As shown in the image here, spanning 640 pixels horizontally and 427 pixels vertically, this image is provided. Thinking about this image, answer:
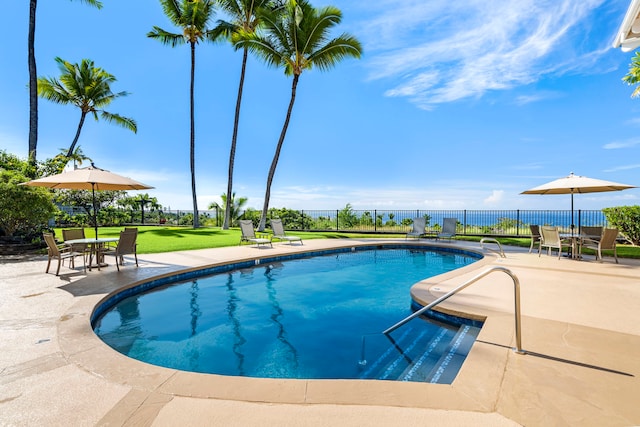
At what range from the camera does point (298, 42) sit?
1508cm

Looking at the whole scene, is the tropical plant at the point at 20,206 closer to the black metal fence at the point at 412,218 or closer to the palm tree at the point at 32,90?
the palm tree at the point at 32,90

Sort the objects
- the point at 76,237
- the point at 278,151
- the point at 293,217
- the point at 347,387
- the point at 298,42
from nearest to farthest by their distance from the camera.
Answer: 1. the point at 347,387
2. the point at 76,237
3. the point at 298,42
4. the point at 278,151
5. the point at 293,217

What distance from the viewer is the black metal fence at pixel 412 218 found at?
15633mm

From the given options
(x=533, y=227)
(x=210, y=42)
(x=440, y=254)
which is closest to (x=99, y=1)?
(x=210, y=42)

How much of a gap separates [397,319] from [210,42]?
21.2 metres

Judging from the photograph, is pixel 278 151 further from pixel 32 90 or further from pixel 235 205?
pixel 32 90

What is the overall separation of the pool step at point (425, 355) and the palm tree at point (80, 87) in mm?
22606

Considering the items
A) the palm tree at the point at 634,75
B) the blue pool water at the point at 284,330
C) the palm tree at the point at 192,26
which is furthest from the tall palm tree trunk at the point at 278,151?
the palm tree at the point at 634,75

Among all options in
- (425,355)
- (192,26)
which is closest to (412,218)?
(425,355)

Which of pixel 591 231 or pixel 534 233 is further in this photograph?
pixel 534 233

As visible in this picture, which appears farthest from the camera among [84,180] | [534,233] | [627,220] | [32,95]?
[32,95]

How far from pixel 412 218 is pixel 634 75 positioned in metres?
12.9

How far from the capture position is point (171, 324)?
447 centimetres

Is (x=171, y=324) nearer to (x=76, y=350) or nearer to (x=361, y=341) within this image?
(x=76, y=350)
